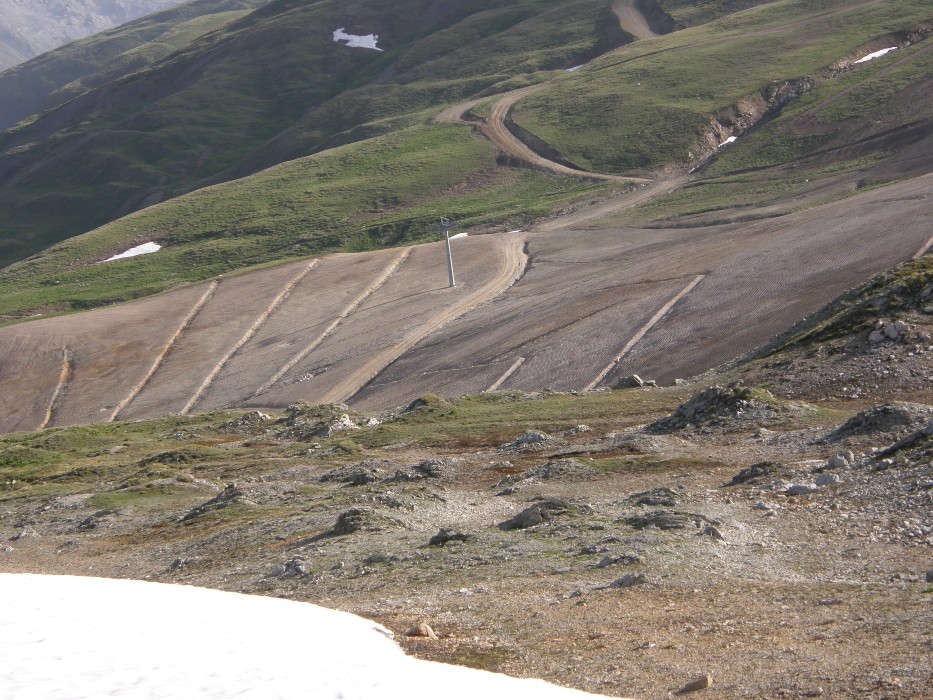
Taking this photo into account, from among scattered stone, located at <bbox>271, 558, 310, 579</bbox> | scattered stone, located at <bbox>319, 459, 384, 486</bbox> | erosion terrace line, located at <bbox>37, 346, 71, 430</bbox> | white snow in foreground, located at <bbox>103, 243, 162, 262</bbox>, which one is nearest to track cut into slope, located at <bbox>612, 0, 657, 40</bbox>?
white snow in foreground, located at <bbox>103, 243, 162, 262</bbox>

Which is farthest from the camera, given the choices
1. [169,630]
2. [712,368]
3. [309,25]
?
[309,25]

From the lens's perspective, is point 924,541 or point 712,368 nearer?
point 924,541

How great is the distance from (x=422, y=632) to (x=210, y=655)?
316 cm

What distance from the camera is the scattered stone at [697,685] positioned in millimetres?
12000

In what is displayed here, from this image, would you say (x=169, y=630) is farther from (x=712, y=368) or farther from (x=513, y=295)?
(x=513, y=295)

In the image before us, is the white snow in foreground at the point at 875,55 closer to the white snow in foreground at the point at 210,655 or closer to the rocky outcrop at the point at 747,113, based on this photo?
the rocky outcrop at the point at 747,113

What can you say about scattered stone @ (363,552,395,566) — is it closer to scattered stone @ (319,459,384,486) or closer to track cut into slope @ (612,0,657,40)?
scattered stone @ (319,459,384,486)

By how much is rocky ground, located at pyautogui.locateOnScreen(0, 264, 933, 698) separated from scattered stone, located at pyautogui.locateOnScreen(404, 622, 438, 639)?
0.04m

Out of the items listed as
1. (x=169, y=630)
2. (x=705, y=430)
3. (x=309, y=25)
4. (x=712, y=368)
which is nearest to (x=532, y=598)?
(x=169, y=630)

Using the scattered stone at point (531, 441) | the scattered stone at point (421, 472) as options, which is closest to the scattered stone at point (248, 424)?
the scattered stone at point (531, 441)

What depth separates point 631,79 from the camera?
11881 cm

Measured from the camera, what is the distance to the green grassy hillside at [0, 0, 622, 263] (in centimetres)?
15075

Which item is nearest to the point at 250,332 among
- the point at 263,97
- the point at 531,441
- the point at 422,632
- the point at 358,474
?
the point at 358,474

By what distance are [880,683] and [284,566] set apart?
1272cm
